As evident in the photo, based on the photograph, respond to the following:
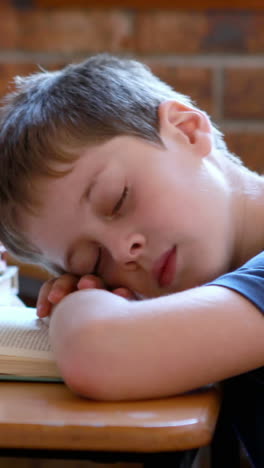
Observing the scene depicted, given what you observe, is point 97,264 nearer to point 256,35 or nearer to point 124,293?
point 124,293

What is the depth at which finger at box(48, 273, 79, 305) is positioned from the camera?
37.4 inches

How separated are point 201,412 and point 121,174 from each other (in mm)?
375

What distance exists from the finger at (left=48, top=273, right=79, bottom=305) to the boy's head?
0.26ft

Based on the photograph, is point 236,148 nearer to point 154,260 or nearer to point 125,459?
point 154,260

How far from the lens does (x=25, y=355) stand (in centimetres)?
82

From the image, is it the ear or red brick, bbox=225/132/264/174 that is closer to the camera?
the ear

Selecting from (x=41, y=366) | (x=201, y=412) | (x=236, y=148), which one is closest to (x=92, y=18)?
(x=236, y=148)

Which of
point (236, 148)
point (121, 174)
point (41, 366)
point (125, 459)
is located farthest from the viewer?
point (236, 148)

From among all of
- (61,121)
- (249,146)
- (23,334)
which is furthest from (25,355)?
(249,146)

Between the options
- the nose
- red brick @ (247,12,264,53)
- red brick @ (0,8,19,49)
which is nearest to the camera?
the nose

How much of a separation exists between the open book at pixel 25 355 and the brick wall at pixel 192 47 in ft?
3.54

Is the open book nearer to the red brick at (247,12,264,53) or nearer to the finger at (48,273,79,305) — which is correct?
the finger at (48,273,79,305)

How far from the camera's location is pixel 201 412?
647 mm

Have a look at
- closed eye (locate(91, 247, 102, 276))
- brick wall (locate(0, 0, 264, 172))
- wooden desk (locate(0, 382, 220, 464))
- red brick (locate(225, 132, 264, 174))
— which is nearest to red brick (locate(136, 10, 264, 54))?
brick wall (locate(0, 0, 264, 172))
